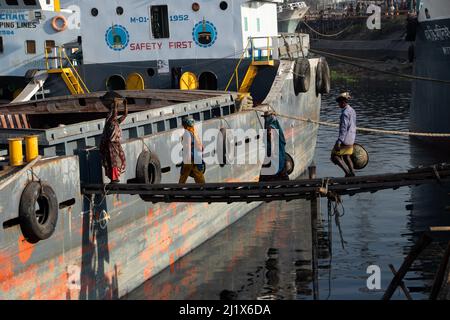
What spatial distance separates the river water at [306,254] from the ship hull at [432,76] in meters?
3.89

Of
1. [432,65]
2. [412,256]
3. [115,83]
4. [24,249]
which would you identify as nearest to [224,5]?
[115,83]

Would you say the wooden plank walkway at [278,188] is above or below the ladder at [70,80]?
below

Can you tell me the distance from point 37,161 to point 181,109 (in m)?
7.11

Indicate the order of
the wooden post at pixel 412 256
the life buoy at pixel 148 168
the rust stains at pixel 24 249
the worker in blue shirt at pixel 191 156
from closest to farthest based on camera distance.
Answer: the wooden post at pixel 412 256, the rust stains at pixel 24 249, the life buoy at pixel 148 168, the worker in blue shirt at pixel 191 156

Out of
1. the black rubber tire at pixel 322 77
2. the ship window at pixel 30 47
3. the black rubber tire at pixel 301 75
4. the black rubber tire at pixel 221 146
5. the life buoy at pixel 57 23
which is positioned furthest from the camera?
the life buoy at pixel 57 23

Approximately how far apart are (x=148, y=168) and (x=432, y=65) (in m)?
19.0

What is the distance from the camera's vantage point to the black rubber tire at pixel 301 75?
2631 centimetres

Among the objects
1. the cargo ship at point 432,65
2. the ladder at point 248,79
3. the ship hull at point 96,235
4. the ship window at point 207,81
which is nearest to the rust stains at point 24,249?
the ship hull at point 96,235

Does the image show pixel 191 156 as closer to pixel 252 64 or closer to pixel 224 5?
pixel 252 64

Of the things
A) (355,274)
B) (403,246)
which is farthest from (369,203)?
(355,274)

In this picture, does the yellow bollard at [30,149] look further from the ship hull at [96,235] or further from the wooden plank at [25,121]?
the wooden plank at [25,121]

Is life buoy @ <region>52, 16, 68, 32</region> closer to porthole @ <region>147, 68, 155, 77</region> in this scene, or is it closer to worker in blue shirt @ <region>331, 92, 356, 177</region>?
porthole @ <region>147, 68, 155, 77</region>

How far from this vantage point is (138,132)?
60.8 ft
